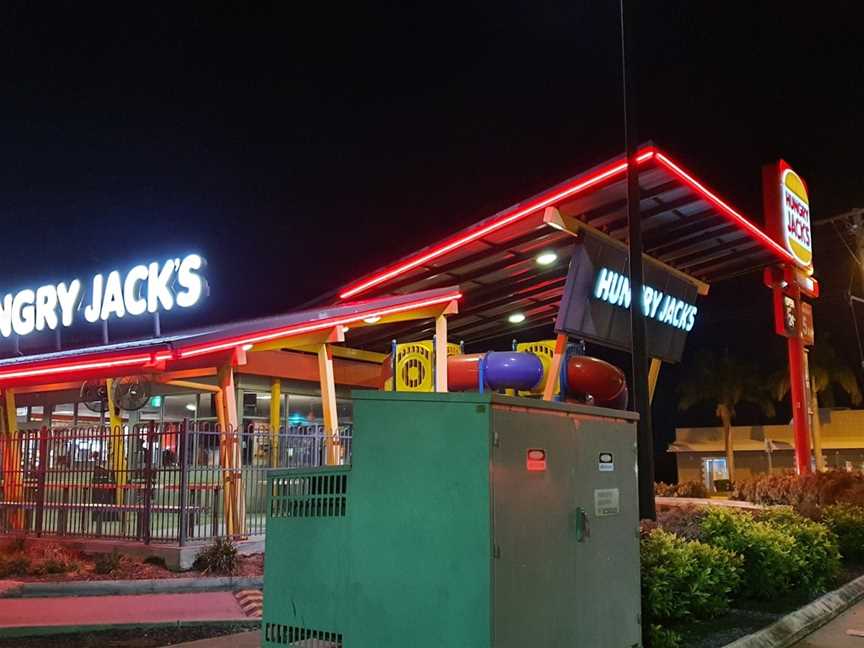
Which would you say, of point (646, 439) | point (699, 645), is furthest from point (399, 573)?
Answer: point (646, 439)

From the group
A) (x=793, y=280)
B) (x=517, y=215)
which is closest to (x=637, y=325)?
(x=517, y=215)

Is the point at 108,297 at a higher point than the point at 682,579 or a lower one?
higher

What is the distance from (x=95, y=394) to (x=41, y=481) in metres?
5.43

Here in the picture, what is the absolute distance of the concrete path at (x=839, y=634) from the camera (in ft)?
25.7

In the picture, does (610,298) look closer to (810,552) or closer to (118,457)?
(810,552)

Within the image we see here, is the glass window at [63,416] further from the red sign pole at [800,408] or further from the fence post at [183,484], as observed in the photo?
the red sign pole at [800,408]

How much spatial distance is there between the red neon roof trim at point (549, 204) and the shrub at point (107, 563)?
11.3m

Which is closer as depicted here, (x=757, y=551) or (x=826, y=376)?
(x=757, y=551)

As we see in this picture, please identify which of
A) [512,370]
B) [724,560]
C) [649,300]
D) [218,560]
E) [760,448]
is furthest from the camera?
[760,448]

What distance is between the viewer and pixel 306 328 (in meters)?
15.5

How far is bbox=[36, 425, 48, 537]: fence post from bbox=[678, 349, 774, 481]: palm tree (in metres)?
41.7

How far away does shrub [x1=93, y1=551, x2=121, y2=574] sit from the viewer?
10.4 m

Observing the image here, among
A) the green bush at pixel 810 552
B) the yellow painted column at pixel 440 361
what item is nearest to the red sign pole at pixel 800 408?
the yellow painted column at pixel 440 361

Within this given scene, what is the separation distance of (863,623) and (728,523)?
5.51 feet
